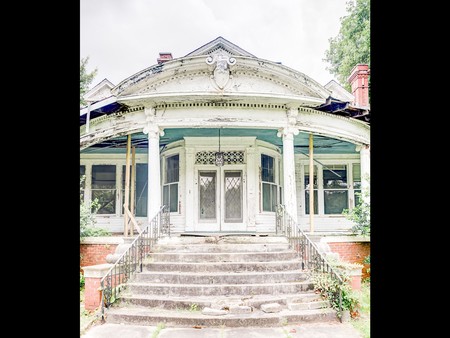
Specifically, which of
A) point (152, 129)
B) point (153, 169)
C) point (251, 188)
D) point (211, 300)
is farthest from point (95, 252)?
point (251, 188)

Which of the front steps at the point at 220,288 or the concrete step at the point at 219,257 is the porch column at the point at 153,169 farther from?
the concrete step at the point at 219,257

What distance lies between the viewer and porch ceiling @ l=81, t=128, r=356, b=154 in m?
10.9

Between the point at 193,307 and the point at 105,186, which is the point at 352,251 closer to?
the point at 193,307

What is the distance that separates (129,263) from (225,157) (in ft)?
15.1

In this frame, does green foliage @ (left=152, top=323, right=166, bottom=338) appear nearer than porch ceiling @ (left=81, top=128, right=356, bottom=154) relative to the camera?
Yes

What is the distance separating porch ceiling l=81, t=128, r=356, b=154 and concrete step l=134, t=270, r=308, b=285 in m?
4.20

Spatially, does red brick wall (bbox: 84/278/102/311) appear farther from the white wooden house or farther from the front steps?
the white wooden house

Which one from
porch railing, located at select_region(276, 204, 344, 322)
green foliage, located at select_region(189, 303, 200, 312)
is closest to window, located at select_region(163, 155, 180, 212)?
porch railing, located at select_region(276, 204, 344, 322)

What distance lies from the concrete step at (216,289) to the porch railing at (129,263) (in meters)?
0.38

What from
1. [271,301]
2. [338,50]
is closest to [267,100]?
[271,301]

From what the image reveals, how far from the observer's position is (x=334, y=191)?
45.5 feet

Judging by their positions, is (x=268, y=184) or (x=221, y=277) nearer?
(x=221, y=277)
